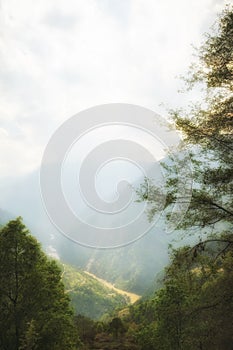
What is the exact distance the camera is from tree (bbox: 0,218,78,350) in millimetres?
19297

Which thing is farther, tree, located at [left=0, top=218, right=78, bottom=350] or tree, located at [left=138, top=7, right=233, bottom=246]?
tree, located at [left=0, top=218, right=78, bottom=350]

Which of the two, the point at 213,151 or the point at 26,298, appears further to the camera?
the point at 26,298

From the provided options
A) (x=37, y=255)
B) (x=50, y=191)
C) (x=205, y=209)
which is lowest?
(x=205, y=209)

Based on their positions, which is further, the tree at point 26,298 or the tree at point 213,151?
the tree at point 26,298

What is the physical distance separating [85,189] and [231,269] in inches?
987

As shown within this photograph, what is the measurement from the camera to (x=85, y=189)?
1398 inches

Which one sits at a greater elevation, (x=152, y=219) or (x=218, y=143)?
(x=218, y=143)

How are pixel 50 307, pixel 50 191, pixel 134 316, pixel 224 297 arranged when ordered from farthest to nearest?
1. pixel 134 316
2. pixel 50 191
3. pixel 50 307
4. pixel 224 297

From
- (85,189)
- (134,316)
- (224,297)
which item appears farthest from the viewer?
(134,316)

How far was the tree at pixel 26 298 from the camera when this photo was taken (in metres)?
19.3

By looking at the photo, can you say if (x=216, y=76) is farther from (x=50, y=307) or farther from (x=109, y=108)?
(x=109, y=108)

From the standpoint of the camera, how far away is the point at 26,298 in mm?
20094

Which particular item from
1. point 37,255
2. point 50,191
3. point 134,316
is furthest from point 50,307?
point 134,316

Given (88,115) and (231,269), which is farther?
(88,115)
